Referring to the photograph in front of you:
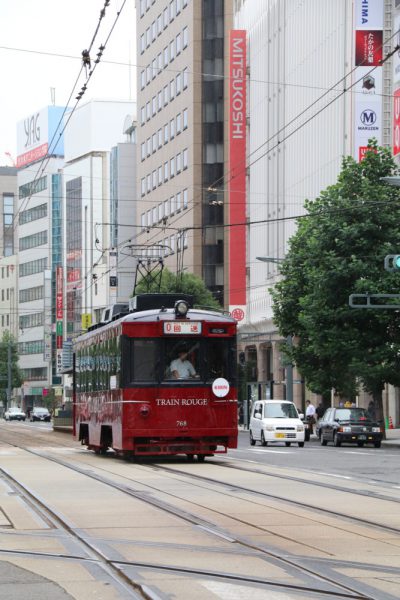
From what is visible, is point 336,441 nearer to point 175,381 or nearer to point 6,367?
point 175,381

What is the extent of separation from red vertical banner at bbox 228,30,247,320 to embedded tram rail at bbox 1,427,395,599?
201ft

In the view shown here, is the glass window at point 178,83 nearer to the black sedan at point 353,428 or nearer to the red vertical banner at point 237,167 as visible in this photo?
the red vertical banner at point 237,167

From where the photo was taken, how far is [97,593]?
930cm

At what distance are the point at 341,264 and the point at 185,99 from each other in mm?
52091

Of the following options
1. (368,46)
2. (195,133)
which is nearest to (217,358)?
(368,46)

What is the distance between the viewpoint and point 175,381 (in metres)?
26.9

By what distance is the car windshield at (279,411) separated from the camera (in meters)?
46.2

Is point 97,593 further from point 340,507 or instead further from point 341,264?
point 341,264

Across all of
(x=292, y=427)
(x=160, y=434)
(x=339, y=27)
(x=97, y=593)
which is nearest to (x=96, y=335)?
(x=160, y=434)

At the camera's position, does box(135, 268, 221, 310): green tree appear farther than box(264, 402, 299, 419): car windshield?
Yes

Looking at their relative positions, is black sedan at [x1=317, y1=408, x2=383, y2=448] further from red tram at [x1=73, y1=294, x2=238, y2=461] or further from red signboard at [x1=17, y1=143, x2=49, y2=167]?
red signboard at [x1=17, y1=143, x2=49, y2=167]

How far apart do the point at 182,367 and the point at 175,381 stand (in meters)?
0.35

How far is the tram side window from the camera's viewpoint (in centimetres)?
2694

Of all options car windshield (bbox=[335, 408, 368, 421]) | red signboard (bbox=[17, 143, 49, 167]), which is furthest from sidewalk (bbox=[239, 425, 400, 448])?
red signboard (bbox=[17, 143, 49, 167])
